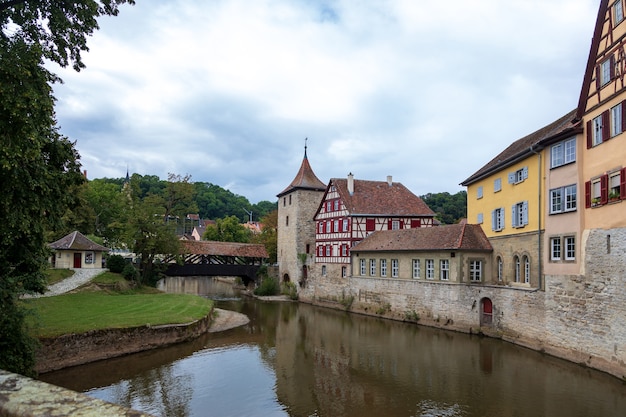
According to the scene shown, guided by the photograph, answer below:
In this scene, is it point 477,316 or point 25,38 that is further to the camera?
point 477,316

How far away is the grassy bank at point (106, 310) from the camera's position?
15.6 metres

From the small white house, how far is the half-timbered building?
16402 millimetres

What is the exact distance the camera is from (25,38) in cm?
965

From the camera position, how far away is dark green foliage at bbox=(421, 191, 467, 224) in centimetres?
6801

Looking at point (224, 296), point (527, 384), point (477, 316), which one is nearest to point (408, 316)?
point (477, 316)

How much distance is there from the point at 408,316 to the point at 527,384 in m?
11.1

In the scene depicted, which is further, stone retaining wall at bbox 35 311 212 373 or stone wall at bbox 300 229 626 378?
Answer: stone retaining wall at bbox 35 311 212 373

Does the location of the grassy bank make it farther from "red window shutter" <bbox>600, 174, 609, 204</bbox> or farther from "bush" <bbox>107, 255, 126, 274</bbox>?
"red window shutter" <bbox>600, 174, 609, 204</bbox>

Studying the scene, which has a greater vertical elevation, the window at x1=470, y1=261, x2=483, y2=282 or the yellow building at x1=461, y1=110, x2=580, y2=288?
the yellow building at x1=461, y1=110, x2=580, y2=288

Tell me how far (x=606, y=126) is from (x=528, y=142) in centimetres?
647

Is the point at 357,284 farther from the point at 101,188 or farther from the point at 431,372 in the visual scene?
the point at 101,188

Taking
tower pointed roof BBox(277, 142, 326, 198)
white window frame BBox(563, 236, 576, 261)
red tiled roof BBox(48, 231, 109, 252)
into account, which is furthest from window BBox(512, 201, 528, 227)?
red tiled roof BBox(48, 231, 109, 252)

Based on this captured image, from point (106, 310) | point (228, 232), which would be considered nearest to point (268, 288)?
point (228, 232)

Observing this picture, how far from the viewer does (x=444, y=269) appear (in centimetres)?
2320
